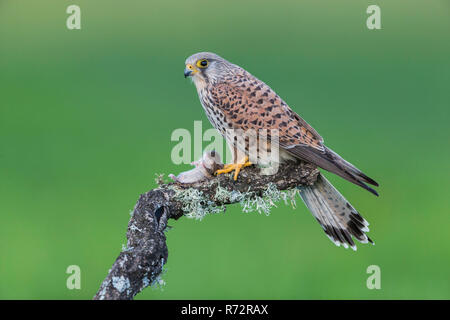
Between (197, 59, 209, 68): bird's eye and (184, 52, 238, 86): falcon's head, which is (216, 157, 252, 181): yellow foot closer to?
(184, 52, 238, 86): falcon's head

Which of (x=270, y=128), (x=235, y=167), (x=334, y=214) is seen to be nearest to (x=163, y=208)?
(x=235, y=167)

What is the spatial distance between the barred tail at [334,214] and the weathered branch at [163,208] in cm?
17

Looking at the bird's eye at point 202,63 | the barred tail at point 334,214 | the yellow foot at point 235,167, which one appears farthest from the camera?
the bird's eye at point 202,63

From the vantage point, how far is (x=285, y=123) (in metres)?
3.10

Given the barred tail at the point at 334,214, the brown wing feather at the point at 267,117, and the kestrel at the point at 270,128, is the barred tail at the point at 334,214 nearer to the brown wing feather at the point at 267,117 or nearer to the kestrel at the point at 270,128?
the kestrel at the point at 270,128

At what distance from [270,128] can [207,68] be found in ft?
2.20

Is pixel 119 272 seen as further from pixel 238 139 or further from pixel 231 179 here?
pixel 238 139

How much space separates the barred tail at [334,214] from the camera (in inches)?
118

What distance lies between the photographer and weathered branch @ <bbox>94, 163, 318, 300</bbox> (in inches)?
81.8

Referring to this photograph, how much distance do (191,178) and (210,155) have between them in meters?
0.19

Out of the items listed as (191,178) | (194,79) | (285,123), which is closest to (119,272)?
(191,178)

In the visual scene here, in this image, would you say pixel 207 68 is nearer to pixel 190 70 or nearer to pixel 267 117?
pixel 190 70

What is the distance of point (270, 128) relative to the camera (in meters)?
3.09

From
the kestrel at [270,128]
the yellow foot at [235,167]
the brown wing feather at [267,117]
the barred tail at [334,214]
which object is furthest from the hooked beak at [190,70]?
the barred tail at [334,214]
